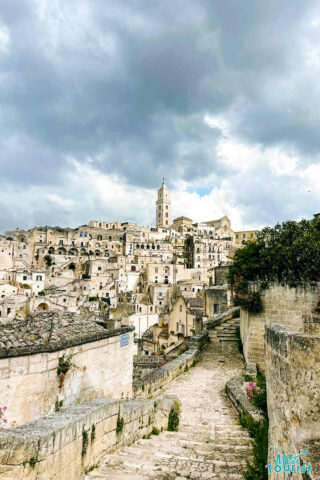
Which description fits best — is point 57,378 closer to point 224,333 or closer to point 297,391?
point 297,391

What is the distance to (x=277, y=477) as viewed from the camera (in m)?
3.96

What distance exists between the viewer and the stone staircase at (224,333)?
19.0 meters

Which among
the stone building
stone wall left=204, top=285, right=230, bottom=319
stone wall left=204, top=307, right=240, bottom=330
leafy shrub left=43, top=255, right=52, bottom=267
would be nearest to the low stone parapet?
the stone building

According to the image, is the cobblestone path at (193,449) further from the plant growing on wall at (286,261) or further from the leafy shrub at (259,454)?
the plant growing on wall at (286,261)

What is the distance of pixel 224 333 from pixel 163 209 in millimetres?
104235

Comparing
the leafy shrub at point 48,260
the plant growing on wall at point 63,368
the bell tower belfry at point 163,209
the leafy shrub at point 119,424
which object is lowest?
the leafy shrub at point 119,424

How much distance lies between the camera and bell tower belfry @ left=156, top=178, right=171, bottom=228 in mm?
121875

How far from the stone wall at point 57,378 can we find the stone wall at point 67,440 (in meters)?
1.50

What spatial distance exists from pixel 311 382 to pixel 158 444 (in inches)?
163

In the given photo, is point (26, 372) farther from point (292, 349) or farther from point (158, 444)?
point (292, 349)

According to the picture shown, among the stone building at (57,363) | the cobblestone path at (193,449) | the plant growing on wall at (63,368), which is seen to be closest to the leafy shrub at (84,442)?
the cobblestone path at (193,449)

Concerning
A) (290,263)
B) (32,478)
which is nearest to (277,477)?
(32,478)

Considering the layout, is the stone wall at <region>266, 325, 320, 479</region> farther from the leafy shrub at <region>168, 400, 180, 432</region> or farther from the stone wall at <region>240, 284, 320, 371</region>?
the stone wall at <region>240, 284, 320, 371</region>

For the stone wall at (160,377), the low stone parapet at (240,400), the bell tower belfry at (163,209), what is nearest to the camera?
the low stone parapet at (240,400)
